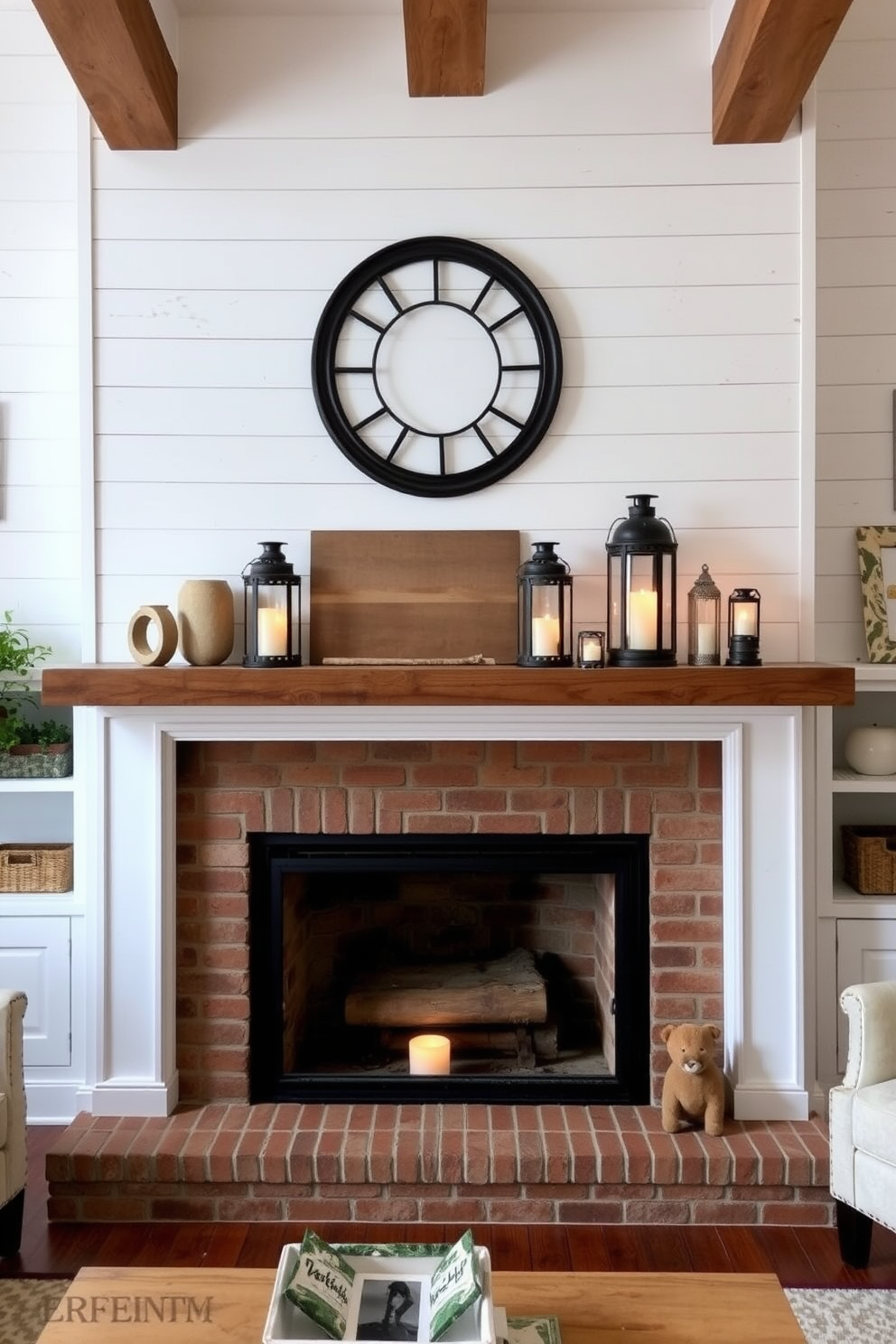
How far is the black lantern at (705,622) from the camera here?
253 centimetres

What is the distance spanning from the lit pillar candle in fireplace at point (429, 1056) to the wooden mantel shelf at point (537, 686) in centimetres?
98

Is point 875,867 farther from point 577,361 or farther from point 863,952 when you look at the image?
point 577,361

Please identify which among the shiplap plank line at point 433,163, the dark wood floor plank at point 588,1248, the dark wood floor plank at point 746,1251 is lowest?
the dark wood floor plank at point 746,1251

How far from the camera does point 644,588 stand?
8.25 feet

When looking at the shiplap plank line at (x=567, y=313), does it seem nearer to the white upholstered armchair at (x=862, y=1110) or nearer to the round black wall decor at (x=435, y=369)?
the round black wall decor at (x=435, y=369)

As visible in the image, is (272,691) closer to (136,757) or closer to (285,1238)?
(136,757)

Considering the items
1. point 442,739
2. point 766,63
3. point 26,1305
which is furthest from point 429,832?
point 766,63

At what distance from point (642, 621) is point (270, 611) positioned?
2.81 feet

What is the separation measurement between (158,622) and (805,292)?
5.67 ft

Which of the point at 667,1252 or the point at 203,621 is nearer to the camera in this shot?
the point at 667,1252

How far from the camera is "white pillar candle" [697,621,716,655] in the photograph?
8.29 ft

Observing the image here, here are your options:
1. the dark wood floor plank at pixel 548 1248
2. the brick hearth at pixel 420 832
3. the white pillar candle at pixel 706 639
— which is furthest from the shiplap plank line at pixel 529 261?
the dark wood floor plank at pixel 548 1248

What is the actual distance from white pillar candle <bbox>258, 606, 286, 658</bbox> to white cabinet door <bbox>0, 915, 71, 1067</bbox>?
37.1 inches

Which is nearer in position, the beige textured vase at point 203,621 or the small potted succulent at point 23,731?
the beige textured vase at point 203,621
